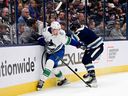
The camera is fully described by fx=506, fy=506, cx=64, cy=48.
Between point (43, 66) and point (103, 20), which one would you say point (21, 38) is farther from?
point (103, 20)

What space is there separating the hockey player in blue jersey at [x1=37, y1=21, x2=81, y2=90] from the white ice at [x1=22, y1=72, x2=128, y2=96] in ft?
1.28

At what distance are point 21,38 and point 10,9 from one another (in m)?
0.73

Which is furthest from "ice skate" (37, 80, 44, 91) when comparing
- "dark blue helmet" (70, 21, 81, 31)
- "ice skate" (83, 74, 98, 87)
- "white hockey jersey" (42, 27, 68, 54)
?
"dark blue helmet" (70, 21, 81, 31)

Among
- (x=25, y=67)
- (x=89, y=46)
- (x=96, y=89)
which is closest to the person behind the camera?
(x=25, y=67)

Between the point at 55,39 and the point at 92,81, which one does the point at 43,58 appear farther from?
the point at 92,81

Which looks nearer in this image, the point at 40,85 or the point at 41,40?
the point at 40,85

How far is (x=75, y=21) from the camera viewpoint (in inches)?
473

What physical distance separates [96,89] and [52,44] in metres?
1.32

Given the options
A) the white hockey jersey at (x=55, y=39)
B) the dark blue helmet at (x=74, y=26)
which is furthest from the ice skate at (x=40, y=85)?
the dark blue helmet at (x=74, y=26)

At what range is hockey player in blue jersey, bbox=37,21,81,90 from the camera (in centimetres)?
1040

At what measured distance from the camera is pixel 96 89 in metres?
10.6

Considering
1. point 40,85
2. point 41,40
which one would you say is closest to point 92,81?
point 40,85

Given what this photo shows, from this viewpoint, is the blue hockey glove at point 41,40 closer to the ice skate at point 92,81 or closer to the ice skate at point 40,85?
the ice skate at point 40,85

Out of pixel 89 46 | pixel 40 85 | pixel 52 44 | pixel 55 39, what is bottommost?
pixel 40 85
